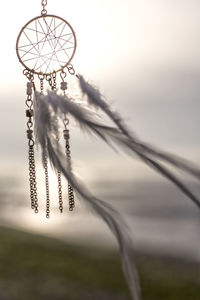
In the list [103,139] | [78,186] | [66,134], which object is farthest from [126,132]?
[66,134]

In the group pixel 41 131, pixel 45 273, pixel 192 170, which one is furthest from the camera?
pixel 45 273

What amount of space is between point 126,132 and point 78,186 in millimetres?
285

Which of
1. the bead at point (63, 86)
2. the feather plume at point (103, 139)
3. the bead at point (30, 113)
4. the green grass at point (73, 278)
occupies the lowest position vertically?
the green grass at point (73, 278)

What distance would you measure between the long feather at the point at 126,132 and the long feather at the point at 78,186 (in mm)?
92

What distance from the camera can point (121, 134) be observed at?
1649 millimetres

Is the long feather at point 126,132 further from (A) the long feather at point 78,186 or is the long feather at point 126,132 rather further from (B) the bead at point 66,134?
(B) the bead at point 66,134

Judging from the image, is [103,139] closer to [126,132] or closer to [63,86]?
[126,132]

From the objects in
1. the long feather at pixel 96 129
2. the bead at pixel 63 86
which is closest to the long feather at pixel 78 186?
the long feather at pixel 96 129

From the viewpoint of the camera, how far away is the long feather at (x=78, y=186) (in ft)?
5.55

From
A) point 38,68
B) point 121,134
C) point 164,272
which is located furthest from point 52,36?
point 164,272

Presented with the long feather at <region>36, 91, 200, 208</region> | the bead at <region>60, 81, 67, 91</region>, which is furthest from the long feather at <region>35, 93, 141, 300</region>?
the bead at <region>60, 81, 67, 91</region>

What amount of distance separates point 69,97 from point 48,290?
196 centimetres

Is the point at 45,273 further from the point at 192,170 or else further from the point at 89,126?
the point at 192,170

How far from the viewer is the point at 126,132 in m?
1.65
